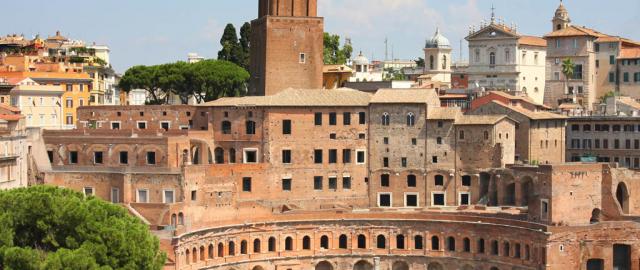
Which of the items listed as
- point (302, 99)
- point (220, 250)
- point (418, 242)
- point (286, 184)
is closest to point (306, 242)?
point (286, 184)

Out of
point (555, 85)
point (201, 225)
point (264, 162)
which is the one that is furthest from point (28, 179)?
point (555, 85)

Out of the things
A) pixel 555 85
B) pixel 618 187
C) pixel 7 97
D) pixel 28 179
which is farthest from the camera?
pixel 555 85

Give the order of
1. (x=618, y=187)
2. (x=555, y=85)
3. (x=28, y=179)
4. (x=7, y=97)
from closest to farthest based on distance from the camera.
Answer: (x=28, y=179)
(x=618, y=187)
(x=7, y=97)
(x=555, y=85)

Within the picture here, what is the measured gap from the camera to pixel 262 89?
271 feet

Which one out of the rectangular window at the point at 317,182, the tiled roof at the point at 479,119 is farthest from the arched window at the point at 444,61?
the rectangular window at the point at 317,182

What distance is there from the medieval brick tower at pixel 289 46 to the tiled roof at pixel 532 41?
22096mm

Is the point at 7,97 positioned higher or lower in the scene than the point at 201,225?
higher

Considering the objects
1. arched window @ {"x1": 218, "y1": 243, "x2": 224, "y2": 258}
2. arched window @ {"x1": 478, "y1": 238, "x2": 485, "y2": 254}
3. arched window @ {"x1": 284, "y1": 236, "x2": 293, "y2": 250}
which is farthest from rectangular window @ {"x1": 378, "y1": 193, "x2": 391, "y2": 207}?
arched window @ {"x1": 218, "y1": 243, "x2": 224, "y2": 258}

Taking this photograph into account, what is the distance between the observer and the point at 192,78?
287ft

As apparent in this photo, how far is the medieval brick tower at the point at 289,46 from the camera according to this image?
270 feet

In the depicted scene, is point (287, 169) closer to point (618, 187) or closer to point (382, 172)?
point (382, 172)

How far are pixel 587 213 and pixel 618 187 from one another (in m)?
4.83

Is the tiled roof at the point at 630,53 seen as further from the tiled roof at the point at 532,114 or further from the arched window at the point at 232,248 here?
the arched window at the point at 232,248

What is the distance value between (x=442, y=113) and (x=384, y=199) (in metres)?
6.11
